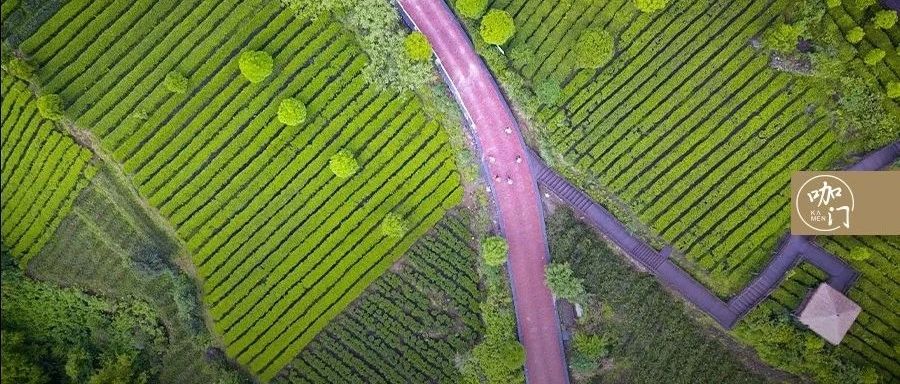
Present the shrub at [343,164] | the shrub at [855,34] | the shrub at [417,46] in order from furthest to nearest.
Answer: the shrub at [343,164]
the shrub at [417,46]
the shrub at [855,34]

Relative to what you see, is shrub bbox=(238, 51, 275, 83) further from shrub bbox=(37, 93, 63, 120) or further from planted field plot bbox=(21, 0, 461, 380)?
shrub bbox=(37, 93, 63, 120)

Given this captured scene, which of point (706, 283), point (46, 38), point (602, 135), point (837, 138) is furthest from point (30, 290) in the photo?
point (837, 138)

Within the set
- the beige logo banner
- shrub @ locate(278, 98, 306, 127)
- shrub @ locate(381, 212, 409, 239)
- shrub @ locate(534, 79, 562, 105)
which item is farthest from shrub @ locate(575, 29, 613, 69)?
shrub @ locate(278, 98, 306, 127)

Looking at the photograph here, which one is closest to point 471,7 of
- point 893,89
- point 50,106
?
point 893,89

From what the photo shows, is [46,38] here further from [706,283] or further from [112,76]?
[706,283]

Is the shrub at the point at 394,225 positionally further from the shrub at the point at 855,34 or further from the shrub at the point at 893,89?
the shrub at the point at 893,89

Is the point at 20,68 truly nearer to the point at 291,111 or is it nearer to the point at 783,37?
the point at 291,111

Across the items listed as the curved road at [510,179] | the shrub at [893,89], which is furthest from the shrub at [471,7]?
the shrub at [893,89]
